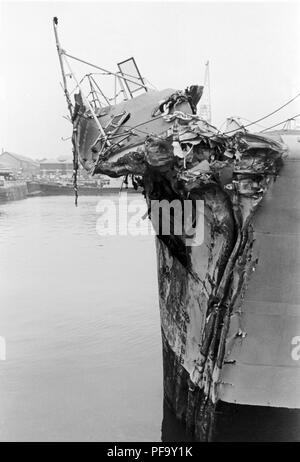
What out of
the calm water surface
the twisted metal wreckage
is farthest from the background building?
the twisted metal wreckage

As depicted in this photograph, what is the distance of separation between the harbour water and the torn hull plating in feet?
1.66

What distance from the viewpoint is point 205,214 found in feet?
20.9

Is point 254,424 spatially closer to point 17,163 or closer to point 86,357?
point 86,357

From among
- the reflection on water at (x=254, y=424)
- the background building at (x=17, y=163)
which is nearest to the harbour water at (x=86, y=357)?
the reflection on water at (x=254, y=424)

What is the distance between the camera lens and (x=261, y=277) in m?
6.36

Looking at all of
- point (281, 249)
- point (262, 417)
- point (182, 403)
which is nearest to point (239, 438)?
point (262, 417)

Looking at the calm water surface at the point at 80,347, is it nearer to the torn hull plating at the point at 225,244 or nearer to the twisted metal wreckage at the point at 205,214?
the twisted metal wreckage at the point at 205,214

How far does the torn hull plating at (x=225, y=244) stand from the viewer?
5.92 metres

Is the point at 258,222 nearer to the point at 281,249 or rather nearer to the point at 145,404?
the point at 281,249

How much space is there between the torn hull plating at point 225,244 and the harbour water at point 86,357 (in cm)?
51

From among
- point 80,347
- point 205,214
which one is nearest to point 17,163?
point 80,347

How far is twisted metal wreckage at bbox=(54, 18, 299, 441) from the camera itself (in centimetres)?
Answer: 591

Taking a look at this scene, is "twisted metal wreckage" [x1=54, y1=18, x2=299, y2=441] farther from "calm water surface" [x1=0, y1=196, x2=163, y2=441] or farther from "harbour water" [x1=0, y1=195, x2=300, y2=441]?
"calm water surface" [x1=0, y1=196, x2=163, y2=441]

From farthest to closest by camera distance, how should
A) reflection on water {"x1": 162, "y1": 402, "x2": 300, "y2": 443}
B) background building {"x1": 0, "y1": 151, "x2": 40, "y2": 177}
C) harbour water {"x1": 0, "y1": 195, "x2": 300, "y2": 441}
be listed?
background building {"x1": 0, "y1": 151, "x2": 40, "y2": 177} → harbour water {"x1": 0, "y1": 195, "x2": 300, "y2": 441} → reflection on water {"x1": 162, "y1": 402, "x2": 300, "y2": 443}
